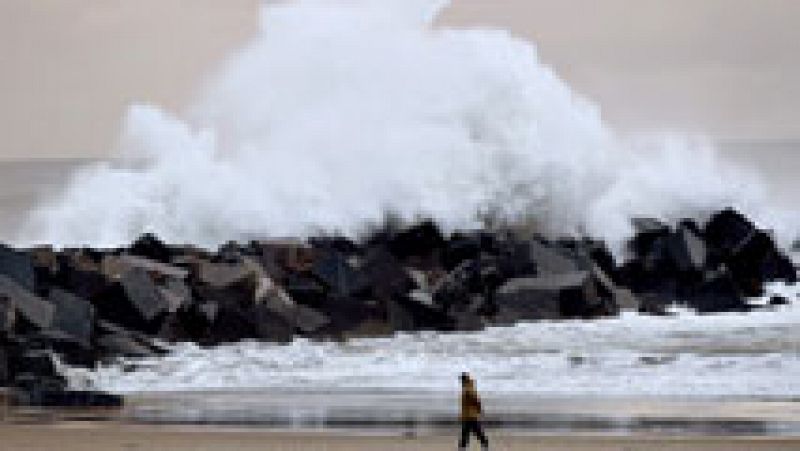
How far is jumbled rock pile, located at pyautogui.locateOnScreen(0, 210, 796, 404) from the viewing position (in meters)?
16.4

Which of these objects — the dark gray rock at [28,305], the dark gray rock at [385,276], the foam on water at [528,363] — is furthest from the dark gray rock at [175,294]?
the dark gray rock at [385,276]

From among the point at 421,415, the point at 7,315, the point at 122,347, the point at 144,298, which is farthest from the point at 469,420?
the point at 144,298

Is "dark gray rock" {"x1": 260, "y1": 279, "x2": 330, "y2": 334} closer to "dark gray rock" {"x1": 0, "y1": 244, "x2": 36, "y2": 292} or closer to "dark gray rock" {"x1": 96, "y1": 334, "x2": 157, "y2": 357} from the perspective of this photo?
"dark gray rock" {"x1": 96, "y1": 334, "x2": 157, "y2": 357}

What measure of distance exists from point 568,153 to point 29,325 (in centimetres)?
1175

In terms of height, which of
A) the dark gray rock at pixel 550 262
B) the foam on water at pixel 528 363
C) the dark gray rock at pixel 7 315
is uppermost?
the dark gray rock at pixel 550 262

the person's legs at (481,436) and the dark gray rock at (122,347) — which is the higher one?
the dark gray rock at (122,347)

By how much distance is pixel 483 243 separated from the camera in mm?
21891

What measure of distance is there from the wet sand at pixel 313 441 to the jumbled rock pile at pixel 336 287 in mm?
2439

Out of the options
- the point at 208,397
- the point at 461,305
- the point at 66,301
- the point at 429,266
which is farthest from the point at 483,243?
the point at 208,397

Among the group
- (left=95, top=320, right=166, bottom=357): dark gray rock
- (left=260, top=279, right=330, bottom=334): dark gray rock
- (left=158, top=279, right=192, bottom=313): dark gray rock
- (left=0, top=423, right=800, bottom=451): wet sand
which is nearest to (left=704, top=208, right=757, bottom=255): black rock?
(left=260, top=279, right=330, bottom=334): dark gray rock

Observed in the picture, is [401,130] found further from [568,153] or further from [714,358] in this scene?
[714,358]

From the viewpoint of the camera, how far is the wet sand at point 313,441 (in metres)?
10.9

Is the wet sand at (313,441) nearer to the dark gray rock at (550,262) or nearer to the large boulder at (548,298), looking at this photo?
the large boulder at (548,298)

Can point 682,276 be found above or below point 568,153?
below
